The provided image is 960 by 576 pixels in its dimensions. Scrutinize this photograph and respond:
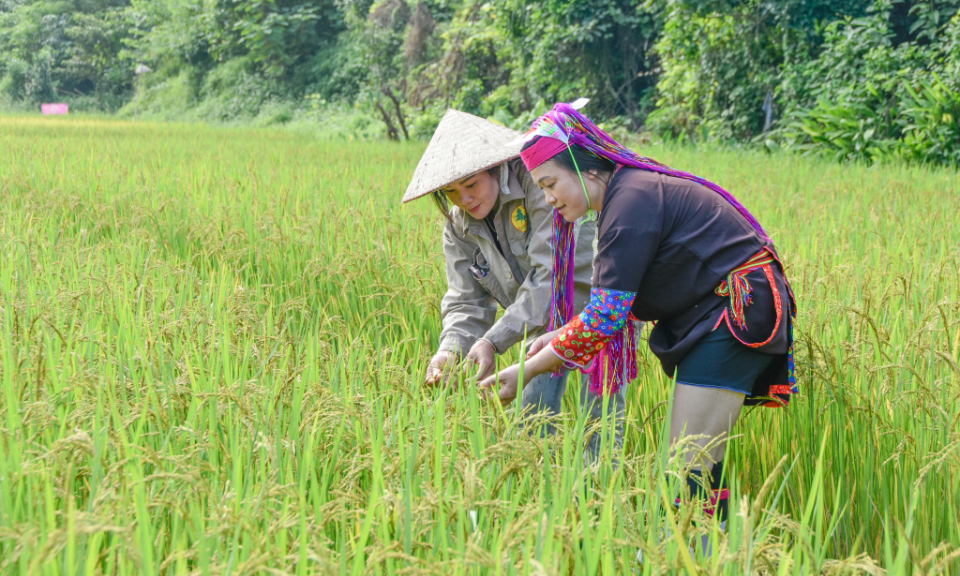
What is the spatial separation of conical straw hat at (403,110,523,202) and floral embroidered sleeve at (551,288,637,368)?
45cm

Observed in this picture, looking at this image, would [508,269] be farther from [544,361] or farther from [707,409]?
[707,409]

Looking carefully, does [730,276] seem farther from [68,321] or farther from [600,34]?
[600,34]

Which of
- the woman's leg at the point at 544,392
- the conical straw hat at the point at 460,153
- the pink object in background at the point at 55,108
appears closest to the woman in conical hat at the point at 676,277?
the conical straw hat at the point at 460,153

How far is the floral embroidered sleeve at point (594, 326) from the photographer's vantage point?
1510 mm

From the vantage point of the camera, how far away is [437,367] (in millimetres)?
1838

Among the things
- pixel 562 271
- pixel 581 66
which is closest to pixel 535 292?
pixel 562 271

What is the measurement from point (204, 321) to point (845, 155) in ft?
22.4

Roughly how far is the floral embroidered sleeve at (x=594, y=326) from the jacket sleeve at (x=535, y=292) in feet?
0.97

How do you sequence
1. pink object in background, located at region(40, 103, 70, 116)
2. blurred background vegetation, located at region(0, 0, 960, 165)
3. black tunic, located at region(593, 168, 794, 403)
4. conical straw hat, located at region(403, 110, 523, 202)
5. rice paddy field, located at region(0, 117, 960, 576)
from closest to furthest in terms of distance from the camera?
rice paddy field, located at region(0, 117, 960, 576), black tunic, located at region(593, 168, 794, 403), conical straw hat, located at region(403, 110, 523, 202), blurred background vegetation, located at region(0, 0, 960, 165), pink object in background, located at region(40, 103, 70, 116)

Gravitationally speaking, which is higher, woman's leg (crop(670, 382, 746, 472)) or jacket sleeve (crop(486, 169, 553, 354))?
jacket sleeve (crop(486, 169, 553, 354))

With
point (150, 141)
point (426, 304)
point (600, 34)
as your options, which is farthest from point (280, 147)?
point (426, 304)

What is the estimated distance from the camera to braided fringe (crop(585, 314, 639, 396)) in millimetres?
1731

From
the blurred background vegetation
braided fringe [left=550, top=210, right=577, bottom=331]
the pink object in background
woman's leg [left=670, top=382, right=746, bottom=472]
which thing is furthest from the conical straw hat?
the pink object in background

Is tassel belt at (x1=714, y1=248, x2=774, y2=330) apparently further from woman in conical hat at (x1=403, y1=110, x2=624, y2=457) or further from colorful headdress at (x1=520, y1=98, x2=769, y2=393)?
woman in conical hat at (x1=403, y1=110, x2=624, y2=457)
